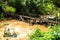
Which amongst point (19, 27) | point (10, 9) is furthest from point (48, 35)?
point (10, 9)

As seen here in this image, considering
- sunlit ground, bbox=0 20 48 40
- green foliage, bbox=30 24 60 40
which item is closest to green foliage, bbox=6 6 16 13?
sunlit ground, bbox=0 20 48 40

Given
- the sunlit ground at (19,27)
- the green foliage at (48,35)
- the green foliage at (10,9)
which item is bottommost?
the sunlit ground at (19,27)

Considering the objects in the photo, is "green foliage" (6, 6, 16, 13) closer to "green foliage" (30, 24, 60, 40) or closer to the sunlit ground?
the sunlit ground

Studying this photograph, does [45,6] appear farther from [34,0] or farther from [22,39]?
[22,39]

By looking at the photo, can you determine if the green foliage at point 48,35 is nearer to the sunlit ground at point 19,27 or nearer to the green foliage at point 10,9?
the sunlit ground at point 19,27

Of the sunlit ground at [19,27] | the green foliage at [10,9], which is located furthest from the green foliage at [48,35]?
the green foliage at [10,9]

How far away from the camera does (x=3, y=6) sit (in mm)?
12883

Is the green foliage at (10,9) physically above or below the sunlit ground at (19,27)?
above

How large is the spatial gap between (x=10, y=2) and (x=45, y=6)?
243 centimetres

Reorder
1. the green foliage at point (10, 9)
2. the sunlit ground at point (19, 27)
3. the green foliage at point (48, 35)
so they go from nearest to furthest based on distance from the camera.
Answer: the green foliage at point (48, 35) → the sunlit ground at point (19, 27) → the green foliage at point (10, 9)

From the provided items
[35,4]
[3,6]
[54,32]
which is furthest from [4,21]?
[54,32]

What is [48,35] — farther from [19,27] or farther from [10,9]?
[10,9]

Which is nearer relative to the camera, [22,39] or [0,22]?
[22,39]

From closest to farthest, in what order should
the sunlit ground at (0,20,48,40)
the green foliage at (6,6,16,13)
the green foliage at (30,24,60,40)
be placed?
the green foliage at (30,24,60,40)
the sunlit ground at (0,20,48,40)
the green foliage at (6,6,16,13)
